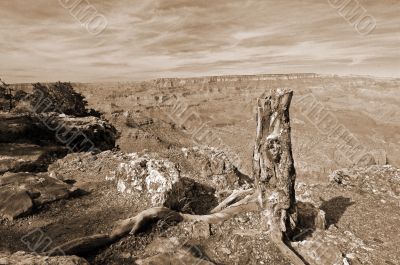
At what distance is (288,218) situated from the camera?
23.8 ft

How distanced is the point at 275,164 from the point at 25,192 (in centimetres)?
737

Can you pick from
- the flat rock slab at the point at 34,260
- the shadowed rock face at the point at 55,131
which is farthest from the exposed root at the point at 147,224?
the shadowed rock face at the point at 55,131

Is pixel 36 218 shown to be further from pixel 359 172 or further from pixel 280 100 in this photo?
pixel 359 172

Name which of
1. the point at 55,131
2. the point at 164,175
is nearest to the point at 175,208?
the point at 164,175

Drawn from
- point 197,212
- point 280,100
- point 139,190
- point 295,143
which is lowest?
point 295,143

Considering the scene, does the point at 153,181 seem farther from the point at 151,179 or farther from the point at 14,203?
the point at 14,203

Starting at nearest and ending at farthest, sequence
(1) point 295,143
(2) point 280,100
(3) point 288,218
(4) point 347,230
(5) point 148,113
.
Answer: (2) point 280,100 < (3) point 288,218 < (4) point 347,230 < (1) point 295,143 < (5) point 148,113

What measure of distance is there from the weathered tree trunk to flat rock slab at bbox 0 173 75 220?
6.33 meters

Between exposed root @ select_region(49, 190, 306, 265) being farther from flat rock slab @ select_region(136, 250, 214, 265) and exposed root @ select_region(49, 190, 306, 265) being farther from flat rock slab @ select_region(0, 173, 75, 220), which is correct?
flat rock slab @ select_region(0, 173, 75, 220)

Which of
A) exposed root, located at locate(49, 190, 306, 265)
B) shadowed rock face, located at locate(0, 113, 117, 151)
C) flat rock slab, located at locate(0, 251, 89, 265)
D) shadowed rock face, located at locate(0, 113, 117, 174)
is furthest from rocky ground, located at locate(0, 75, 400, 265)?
shadowed rock face, located at locate(0, 113, 117, 151)

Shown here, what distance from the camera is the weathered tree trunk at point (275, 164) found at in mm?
6773

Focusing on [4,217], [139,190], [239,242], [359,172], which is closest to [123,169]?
[139,190]

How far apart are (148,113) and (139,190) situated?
4609 centimetres

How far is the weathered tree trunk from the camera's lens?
22.2ft
